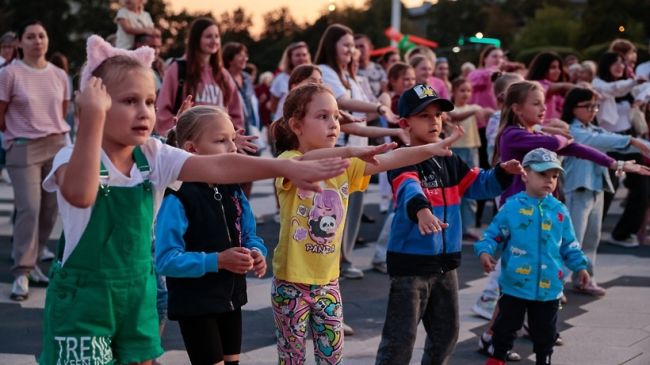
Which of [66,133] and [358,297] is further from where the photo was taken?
[66,133]

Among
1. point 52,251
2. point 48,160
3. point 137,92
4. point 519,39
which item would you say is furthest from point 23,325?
point 519,39

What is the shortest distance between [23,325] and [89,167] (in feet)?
13.4

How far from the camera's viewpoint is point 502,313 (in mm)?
5566

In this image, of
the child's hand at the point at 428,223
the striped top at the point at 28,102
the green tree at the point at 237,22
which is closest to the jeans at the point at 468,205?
the striped top at the point at 28,102

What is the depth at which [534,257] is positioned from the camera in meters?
5.55

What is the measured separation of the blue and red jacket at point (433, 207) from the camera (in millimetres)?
4914

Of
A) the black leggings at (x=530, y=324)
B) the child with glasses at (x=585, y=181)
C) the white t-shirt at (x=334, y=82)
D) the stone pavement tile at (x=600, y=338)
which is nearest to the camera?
the black leggings at (x=530, y=324)

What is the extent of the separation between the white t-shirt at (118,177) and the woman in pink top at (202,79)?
3.84 m

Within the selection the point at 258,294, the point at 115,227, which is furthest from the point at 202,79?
the point at 115,227

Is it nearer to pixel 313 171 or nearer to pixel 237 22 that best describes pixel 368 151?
pixel 313 171

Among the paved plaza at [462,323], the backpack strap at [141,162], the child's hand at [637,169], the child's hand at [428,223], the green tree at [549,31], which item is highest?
the green tree at [549,31]

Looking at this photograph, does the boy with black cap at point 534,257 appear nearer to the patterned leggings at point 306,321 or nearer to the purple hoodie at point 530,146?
the purple hoodie at point 530,146

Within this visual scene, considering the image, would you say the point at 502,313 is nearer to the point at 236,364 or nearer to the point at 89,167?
the point at 236,364

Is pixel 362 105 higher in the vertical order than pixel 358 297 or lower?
higher
